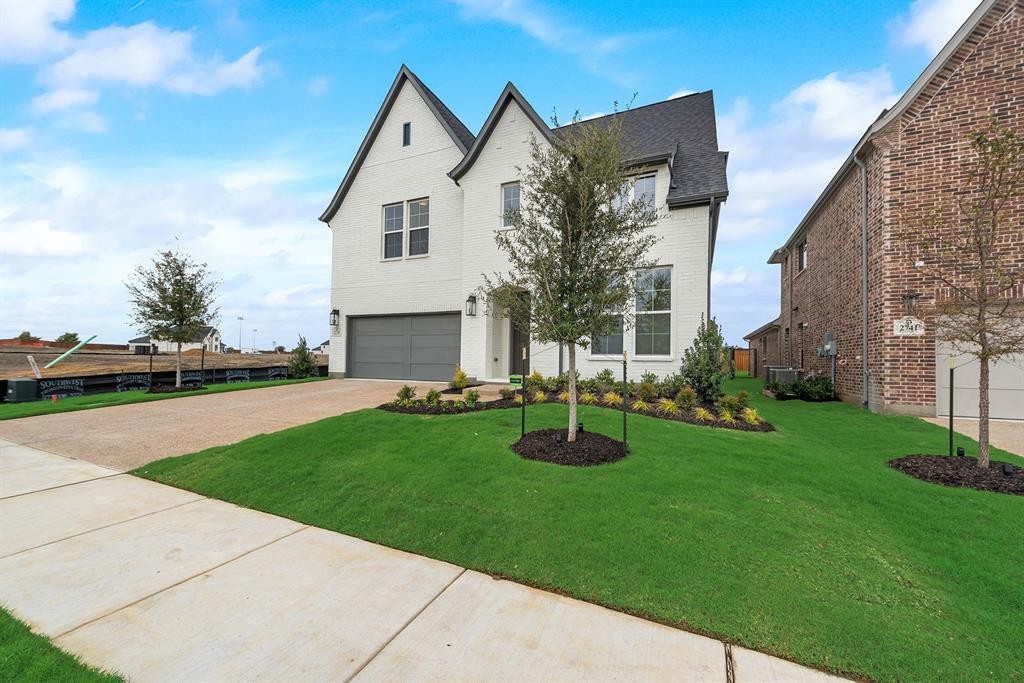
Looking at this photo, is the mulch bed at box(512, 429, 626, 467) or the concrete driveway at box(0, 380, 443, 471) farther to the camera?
the concrete driveway at box(0, 380, 443, 471)

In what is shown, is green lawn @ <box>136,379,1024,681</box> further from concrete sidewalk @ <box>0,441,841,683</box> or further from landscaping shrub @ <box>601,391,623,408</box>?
landscaping shrub @ <box>601,391,623,408</box>

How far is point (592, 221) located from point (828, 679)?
4.92 meters

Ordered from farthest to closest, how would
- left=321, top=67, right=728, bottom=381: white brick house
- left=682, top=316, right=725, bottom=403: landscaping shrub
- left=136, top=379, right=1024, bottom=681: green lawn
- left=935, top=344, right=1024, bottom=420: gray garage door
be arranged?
left=321, top=67, right=728, bottom=381: white brick house, left=682, top=316, right=725, bottom=403: landscaping shrub, left=935, top=344, right=1024, bottom=420: gray garage door, left=136, top=379, right=1024, bottom=681: green lawn

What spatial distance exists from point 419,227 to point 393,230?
1148 mm

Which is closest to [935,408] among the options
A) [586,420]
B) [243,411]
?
[586,420]

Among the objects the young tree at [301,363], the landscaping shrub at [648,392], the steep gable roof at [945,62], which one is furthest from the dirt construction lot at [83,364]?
the steep gable roof at [945,62]

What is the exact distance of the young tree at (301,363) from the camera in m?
17.5

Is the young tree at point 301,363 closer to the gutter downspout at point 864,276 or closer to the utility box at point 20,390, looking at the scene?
the utility box at point 20,390

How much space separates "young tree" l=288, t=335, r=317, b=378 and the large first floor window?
41.3ft

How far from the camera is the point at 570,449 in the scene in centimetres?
580

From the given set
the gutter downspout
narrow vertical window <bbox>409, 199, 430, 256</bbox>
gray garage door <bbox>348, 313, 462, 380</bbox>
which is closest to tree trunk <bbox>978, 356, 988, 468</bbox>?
the gutter downspout

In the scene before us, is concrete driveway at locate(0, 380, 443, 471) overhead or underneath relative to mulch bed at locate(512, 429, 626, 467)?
underneath

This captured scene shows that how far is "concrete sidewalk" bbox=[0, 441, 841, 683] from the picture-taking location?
90.9 inches

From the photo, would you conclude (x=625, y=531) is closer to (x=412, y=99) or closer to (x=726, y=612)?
(x=726, y=612)
